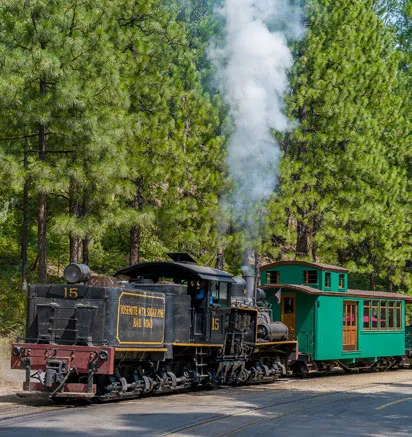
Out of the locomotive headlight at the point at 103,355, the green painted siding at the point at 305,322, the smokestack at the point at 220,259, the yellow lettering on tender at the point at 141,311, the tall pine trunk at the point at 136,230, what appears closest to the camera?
the locomotive headlight at the point at 103,355

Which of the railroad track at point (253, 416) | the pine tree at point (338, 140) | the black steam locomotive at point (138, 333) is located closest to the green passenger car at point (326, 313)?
the black steam locomotive at point (138, 333)

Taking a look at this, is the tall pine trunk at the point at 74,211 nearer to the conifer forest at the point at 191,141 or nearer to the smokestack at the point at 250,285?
the conifer forest at the point at 191,141

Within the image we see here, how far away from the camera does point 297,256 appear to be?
110ft

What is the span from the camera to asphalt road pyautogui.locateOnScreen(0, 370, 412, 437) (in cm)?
1278

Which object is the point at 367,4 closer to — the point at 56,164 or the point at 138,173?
the point at 138,173

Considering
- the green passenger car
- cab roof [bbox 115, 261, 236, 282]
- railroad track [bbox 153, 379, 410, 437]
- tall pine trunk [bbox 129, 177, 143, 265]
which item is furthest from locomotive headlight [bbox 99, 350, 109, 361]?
the green passenger car

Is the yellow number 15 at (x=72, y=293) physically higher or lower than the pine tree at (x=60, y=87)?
lower

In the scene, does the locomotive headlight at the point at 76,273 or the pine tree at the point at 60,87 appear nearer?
the locomotive headlight at the point at 76,273

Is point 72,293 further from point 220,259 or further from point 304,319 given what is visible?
point 220,259

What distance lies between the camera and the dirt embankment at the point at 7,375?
61.8 ft

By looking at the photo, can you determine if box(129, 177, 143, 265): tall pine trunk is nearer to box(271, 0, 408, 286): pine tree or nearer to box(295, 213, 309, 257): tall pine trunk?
box(271, 0, 408, 286): pine tree

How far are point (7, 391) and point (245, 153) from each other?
1340 cm

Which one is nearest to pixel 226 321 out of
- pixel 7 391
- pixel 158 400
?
pixel 158 400

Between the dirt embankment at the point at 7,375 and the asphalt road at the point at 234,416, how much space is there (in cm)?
308
